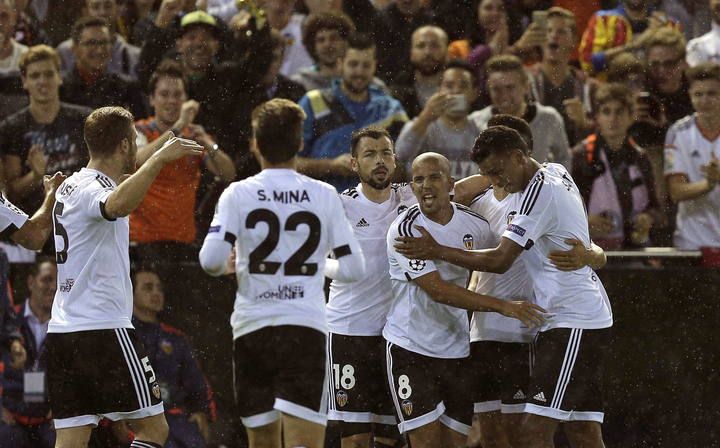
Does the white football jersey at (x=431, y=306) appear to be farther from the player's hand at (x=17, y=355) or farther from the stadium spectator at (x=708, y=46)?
the stadium spectator at (x=708, y=46)

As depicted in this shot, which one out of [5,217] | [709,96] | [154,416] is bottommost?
[154,416]

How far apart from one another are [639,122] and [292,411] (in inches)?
242

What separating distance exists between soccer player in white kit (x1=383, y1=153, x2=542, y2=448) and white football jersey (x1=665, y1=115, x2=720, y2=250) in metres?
3.38

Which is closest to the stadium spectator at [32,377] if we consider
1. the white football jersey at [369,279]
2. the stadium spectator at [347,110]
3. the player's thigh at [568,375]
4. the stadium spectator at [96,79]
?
the stadium spectator at [96,79]

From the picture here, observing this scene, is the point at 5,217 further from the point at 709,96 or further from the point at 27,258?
the point at 709,96

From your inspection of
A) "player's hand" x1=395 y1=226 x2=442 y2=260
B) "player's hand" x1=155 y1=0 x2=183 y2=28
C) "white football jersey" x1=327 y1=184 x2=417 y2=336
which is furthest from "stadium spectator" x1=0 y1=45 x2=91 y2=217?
"player's hand" x1=395 y1=226 x2=442 y2=260

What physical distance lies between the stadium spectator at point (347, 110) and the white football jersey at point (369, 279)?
93.7 inches

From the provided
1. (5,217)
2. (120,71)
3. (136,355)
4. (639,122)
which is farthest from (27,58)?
(639,122)

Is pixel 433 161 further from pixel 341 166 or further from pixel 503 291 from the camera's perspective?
pixel 341 166

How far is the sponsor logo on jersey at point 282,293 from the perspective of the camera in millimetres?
7453

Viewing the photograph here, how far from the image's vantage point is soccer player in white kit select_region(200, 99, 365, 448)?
292 inches

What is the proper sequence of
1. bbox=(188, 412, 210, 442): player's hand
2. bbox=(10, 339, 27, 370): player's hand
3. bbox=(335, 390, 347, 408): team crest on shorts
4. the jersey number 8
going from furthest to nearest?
bbox=(10, 339, 27, 370): player's hand, bbox=(188, 412, 210, 442): player's hand, bbox=(335, 390, 347, 408): team crest on shorts, the jersey number 8

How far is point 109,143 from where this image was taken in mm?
8203

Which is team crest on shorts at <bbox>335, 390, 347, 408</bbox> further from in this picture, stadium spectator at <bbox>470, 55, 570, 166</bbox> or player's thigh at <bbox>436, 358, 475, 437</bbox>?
stadium spectator at <bbox>470, 55, 570, 166</bbox>
